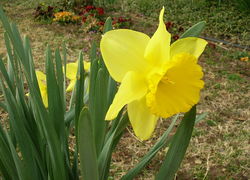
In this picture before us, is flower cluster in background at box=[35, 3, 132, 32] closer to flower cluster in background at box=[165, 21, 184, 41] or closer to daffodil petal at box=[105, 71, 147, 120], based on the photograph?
flower cluster in background at box=[165, 21, 184, 41]

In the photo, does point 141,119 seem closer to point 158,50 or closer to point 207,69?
point 158,50

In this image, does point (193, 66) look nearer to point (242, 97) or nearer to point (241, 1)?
point (242, 97)

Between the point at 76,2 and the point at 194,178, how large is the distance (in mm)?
3604

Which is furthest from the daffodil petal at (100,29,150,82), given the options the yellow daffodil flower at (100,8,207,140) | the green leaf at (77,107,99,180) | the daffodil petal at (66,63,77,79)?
the daffodil petal at (66,63,77,79)

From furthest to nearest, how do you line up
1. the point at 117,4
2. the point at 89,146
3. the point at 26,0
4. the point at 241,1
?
the point at 26,0 < the point at 117,4 < the point at 241,1 < the point at 89,146

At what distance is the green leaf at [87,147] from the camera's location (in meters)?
0.65

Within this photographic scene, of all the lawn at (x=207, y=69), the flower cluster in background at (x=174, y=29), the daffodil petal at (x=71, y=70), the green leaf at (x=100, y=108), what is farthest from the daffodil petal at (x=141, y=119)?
the flower cluster in background at (x=174, y=29)

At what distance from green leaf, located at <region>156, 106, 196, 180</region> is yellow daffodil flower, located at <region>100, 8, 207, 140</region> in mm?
44

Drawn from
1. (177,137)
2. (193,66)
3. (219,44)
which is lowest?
(219,44)

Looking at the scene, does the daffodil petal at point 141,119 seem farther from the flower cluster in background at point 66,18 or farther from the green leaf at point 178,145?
the flower cluster in background at point 66,18

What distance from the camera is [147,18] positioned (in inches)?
179

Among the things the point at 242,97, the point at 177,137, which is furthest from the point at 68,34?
the point at 177,137

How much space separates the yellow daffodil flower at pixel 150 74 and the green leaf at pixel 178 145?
4 cm

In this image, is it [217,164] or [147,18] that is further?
[147,18]
